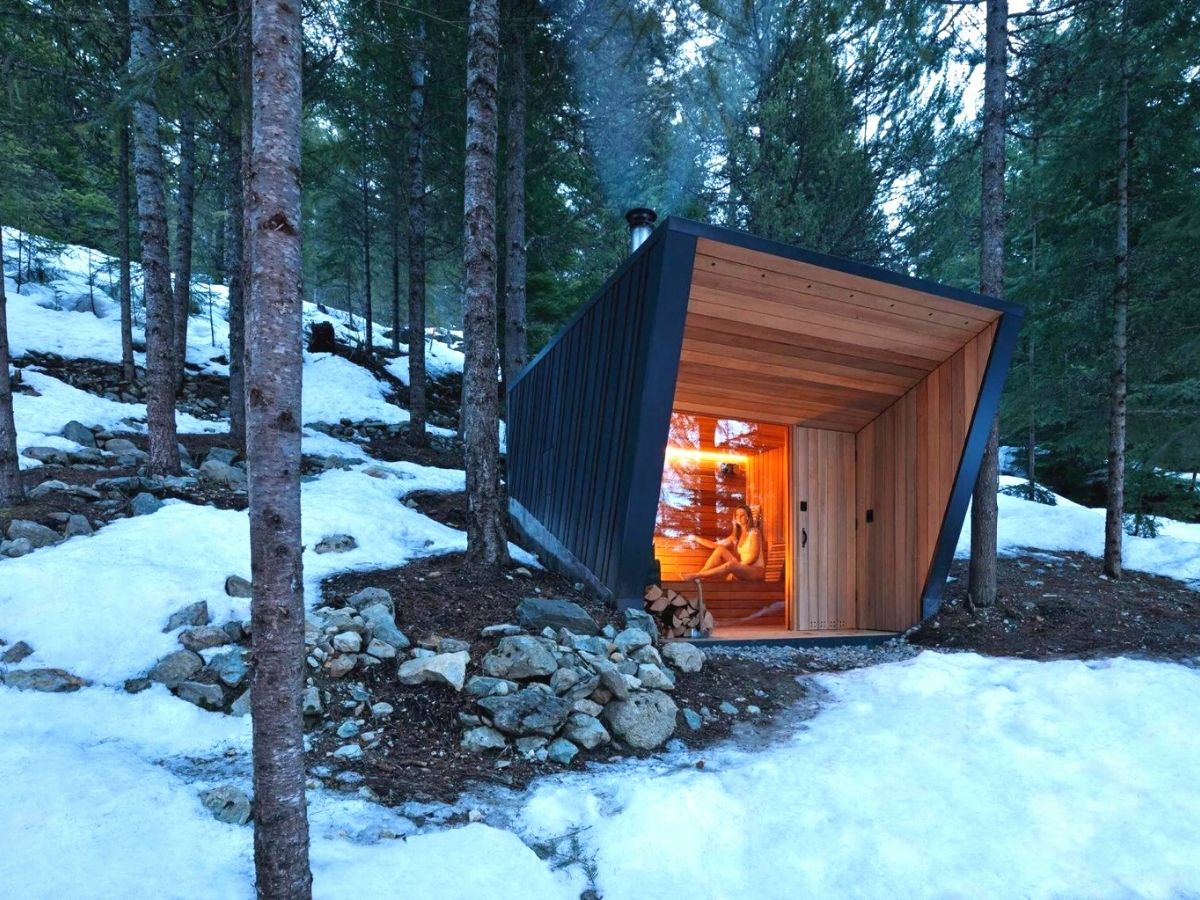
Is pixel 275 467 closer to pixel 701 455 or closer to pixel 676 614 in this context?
pixel 676 614

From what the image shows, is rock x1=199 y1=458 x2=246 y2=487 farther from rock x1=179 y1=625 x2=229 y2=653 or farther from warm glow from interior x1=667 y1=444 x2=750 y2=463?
warm glow from interior x1=667 y1=444 x2=750 y2=463

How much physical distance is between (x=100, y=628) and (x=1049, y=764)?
4.94 metres

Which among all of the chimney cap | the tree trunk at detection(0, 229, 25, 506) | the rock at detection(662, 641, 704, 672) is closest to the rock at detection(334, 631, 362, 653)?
the rock at detection(662, 641, 704, 672)

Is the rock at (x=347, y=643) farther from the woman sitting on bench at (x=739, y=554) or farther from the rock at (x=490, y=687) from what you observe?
the woman sitting on bench at (x=739, y=554)

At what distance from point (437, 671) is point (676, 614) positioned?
2.84 metres

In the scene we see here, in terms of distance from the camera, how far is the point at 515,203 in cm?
837

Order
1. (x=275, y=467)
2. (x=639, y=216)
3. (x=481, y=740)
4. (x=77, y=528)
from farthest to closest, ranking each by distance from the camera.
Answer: (x=639, y=216) < (x=77, y=528) < (x=481, y=740) < (x=275, y=467)

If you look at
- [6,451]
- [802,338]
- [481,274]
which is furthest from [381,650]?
[6,451]

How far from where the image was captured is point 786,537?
22.4 feet

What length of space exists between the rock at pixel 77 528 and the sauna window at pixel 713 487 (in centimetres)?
518

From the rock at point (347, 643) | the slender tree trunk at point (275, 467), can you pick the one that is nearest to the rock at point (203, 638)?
the rock at point (347, 643)

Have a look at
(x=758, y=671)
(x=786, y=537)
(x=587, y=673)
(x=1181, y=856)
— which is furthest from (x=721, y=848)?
(x=786, y=537)

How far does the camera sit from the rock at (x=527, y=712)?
3.06 meters

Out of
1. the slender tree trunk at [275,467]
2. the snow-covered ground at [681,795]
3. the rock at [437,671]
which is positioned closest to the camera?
the slender tree trunk at [275,467]
